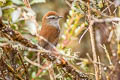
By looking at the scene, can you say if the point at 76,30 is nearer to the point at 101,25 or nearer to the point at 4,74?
the point at 101,25

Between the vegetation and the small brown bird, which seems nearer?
the vegetation

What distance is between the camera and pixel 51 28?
4980mm

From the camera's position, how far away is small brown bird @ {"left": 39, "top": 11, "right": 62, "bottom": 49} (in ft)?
15.2

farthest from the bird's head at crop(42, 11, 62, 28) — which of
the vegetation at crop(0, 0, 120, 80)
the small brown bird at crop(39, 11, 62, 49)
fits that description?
the vegetation at crop(0, 0, 120, 80)

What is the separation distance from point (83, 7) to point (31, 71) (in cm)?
143

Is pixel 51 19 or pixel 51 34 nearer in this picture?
pixel 51 34

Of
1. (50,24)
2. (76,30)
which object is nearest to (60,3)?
(50,24)

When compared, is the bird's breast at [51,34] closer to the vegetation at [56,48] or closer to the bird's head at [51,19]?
the bird's head at [51,19]

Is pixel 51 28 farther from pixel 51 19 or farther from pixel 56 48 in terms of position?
pixel 56 48

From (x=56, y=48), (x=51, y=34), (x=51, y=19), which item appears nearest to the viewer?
(x=56, y=48)

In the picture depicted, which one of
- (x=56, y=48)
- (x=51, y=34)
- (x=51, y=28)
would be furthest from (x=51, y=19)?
(x=56, y=48)

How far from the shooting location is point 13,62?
2838 mm

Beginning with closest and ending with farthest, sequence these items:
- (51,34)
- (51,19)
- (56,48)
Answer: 1. (56,48)
2. (51,34)
3. (51,19)

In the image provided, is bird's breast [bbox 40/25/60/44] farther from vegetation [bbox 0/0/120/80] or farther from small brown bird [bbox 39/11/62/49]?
vegetation [bbox 0/0/120/80]
